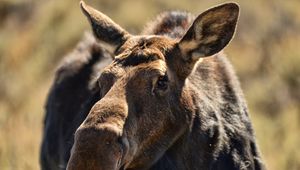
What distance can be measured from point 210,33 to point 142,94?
954 mm

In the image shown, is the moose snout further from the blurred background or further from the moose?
the blurred background

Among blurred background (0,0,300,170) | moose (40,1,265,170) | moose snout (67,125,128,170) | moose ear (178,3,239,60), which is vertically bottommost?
moose snout (67,125,128,170)

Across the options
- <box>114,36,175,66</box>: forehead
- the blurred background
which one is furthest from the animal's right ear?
the blurred background

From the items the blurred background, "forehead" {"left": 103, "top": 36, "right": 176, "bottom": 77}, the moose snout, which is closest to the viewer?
the moose snout

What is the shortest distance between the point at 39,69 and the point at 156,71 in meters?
14.1

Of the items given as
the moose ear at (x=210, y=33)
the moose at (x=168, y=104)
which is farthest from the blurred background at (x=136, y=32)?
the moose ear at (x=210, y=33)

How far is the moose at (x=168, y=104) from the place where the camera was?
6.47m

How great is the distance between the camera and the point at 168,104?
24.2 ft

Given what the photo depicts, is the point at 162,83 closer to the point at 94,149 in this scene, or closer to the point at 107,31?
the point at 107,31

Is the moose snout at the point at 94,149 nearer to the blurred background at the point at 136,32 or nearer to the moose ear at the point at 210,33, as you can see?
the moose ear at the point at 210,33

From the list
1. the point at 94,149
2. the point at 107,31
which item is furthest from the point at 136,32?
the point at 94,149

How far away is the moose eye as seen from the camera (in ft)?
23.9

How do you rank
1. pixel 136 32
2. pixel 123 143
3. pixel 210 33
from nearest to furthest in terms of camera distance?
pixel 123 143 → pixel 210 33 → pixel 136 32

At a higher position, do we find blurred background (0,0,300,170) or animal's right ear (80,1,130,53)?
blurred background (0,0,300,170)
